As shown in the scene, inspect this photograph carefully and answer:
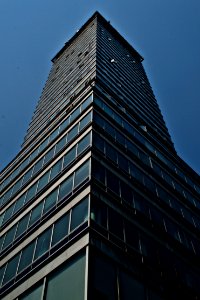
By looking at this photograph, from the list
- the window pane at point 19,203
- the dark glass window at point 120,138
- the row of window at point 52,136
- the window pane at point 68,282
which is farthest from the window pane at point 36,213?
the row of window at point 52,136

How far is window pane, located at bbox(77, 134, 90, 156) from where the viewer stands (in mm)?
25875

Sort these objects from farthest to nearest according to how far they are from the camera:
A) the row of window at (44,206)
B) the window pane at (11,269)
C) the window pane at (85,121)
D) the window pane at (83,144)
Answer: the window pane at (85,121) → the window pane at (83,144) → the row of window at (44,206) → the window pane at (11,269)

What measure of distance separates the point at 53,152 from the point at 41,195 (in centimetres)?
580

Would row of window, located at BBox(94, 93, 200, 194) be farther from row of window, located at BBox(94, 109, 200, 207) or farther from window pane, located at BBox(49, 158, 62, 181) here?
window pane, located at BBox(49, 158, 62, 181)

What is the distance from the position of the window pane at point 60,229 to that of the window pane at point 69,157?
6.40 metres

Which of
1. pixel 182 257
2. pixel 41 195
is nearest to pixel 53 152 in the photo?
pixel 41 195

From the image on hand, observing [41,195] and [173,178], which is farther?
[173,178]

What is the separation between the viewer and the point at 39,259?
770 inches

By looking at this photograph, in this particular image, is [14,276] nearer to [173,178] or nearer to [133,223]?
[133,223]

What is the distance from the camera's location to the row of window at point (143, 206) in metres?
22.9

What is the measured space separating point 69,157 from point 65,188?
3.89 m

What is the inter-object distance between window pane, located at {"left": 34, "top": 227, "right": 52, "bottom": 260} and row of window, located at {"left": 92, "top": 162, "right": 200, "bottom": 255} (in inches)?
181

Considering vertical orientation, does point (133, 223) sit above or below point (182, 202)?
below

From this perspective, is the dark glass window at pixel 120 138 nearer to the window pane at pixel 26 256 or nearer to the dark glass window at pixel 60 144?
the dark glass window at pixel 60 144
